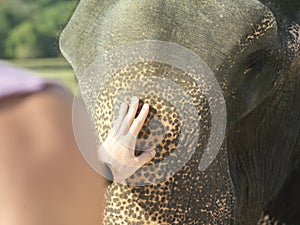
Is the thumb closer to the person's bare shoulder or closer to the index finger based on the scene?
the index finger

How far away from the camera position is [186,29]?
1980 millimetres

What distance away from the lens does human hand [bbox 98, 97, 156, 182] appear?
68.6 inches

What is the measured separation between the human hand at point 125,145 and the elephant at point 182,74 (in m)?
0.03

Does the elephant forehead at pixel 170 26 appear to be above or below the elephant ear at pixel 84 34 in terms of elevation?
above

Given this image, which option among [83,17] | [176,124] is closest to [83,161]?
[176,124]

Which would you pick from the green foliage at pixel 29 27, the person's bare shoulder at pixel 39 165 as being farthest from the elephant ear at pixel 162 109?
the green foliage at pixel 29 27

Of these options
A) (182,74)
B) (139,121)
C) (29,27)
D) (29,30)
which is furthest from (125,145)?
(29,27)

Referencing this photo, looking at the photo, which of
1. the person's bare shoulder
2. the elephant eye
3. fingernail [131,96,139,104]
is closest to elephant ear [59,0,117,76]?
fingernail [131,96,139,104]

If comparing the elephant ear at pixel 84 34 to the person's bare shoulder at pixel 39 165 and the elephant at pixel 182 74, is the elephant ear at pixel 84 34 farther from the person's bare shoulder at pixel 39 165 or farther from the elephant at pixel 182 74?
the person's bare shoulder at pixel 39 165

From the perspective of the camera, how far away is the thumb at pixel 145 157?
1813mm

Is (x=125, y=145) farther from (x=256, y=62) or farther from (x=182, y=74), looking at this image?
(x=256, y=62)

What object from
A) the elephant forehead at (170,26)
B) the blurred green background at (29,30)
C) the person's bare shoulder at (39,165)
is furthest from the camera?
the blurred green background at (29,30)

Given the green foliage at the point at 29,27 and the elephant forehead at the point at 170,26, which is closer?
the elephant forehead at the point at 170,26

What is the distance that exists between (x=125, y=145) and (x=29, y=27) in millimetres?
26081
